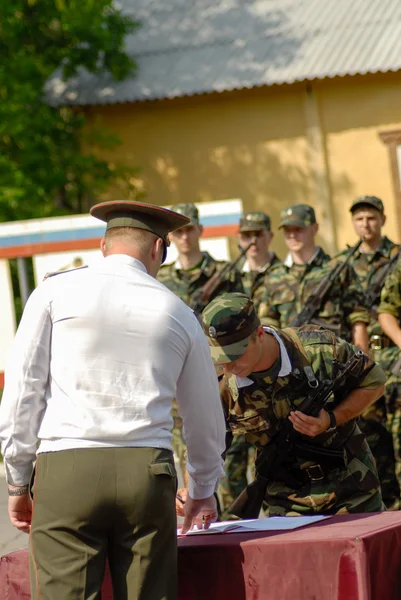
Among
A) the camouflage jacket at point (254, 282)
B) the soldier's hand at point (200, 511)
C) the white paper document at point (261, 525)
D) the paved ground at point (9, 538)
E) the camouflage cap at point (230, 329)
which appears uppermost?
the camouflage jacket at point (254, 282)

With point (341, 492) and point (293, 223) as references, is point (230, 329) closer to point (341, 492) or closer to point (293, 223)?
point (341, 492)

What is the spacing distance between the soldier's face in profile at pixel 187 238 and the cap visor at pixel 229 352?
3.78 metres

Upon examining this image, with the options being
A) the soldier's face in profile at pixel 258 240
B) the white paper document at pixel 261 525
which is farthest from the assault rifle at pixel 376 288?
the white paper document at pixel 261 525

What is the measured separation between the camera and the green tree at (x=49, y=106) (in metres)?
19.0

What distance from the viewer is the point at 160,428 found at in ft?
11.6

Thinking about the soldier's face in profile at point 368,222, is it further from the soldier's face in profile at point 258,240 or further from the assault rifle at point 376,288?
the soldier's face in profile at point 258,240

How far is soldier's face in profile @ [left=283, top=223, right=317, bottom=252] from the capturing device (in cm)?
829

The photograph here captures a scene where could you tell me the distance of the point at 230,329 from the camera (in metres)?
4.31

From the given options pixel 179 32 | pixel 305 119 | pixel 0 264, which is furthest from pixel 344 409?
pixel 179 32

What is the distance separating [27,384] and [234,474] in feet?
13.2

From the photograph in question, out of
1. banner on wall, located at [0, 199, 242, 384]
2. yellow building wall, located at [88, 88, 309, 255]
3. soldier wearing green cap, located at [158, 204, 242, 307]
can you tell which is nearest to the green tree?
yellow building wall, located at [88, 88, 309, 255]

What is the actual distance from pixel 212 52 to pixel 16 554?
58.5 ft

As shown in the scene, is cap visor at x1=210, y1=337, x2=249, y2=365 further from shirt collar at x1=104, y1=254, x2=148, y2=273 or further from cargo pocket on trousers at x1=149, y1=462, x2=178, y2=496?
cargo pocket on trousers at x1=149, y1=462, x2=178, y2=496

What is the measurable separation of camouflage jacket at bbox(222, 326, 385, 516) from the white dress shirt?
0.97 meters
